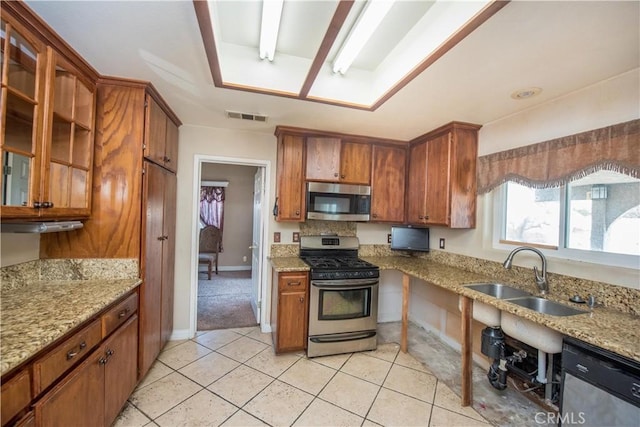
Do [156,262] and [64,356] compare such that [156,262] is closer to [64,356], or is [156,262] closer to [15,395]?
[64,356]

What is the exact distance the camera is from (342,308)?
8.56 feet

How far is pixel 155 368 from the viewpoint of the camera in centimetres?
230

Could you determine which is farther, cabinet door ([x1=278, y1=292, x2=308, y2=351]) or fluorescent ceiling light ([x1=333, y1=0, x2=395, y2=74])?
cabinet door ([x1=278, y1=292, x2=308, y2=351])

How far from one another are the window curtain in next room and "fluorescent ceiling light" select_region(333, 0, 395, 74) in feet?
16.4

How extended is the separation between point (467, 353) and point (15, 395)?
8.38ft

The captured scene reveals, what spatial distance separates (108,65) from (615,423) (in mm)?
3439

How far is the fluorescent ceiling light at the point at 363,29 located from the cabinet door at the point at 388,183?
142 centimetres

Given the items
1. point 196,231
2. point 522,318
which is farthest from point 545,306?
point 196,231

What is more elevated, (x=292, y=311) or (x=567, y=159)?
(x=567, y=159)

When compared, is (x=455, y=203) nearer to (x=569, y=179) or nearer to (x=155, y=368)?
(x=569, y=179)

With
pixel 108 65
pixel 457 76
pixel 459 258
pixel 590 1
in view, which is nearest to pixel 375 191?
pixel 459 258

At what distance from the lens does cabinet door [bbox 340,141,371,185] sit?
299cm

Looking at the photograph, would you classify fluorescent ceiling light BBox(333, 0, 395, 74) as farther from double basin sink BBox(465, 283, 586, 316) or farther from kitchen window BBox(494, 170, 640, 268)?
double basin sink BBox(465, 283, 586, 316)

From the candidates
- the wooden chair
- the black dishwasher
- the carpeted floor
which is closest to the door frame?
the carpeted floor
